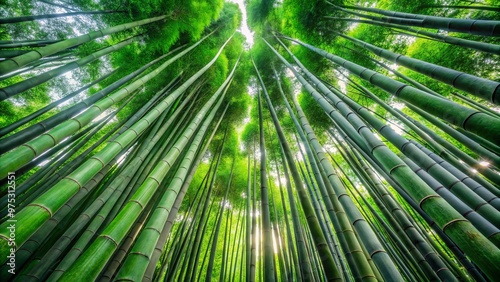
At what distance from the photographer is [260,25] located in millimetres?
5926

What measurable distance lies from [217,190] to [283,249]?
3412 millimetres

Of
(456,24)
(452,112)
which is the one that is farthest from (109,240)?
(456,24)

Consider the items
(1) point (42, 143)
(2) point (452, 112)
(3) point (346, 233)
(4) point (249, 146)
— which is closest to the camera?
(2) point (452, 112)

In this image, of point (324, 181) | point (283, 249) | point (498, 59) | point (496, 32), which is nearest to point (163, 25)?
point (324, 181)

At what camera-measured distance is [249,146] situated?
21.0 ft

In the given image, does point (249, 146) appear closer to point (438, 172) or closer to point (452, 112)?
point (438, 172)

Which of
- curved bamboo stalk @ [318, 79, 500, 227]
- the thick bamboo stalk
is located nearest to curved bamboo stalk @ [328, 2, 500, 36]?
curved bamboo stalk @ [318, 79, 500, 227]

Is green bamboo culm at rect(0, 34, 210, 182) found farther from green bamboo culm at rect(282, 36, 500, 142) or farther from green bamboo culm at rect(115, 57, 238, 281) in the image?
green bamboo culm at rect(282, 36, 500, 142)

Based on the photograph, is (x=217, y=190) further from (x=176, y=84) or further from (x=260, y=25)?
(x=260, y=25)

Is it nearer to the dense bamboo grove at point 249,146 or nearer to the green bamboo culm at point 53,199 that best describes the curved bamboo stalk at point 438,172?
the dense bamboo grove at point 249,146

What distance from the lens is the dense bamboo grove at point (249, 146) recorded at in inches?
41.1

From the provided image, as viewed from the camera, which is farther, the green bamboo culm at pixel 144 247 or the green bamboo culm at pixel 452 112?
the green bamboo culm at pixel 144 247

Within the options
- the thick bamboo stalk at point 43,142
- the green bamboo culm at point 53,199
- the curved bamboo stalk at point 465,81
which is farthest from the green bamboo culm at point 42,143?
the curved bamboo stalk at point 465,81

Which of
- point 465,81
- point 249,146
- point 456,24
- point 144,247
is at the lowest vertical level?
point 144,247
